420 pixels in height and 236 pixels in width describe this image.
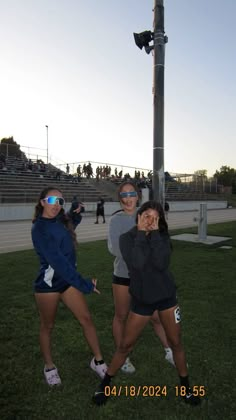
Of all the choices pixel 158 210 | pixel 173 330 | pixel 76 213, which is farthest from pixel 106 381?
pixel 76 213

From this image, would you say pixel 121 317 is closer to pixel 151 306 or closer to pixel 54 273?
pixel 151 306

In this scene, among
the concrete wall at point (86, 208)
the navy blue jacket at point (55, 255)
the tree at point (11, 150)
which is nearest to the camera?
the navy blue jacket at point (55, 255)

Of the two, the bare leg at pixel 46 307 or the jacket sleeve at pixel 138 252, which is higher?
the jacket sleeve at pixel 138 252

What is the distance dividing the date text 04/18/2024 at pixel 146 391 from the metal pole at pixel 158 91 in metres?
4.10

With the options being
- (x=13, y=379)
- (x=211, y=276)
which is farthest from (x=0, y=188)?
(x=13, y=379)

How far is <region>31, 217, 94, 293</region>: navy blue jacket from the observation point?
3.10 m

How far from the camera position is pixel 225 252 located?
10531mm

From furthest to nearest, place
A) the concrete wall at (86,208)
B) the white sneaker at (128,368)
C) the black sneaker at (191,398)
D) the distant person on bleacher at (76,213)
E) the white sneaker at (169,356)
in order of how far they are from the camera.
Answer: the concrete wall at (86,208), the distant person on bleacher at (76,213), the white sneaker at (169,356), the white sneaker at (128,368), the black sneaker at (191,398)

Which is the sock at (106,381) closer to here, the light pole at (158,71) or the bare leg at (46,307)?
the bare leg at (46,307)

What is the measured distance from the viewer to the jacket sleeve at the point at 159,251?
8.96 ft

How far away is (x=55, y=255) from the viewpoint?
10.2ft

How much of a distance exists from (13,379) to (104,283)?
368cm

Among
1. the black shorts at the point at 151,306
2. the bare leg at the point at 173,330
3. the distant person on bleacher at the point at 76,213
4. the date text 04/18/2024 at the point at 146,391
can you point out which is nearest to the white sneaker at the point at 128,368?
the date text 04/18/2024 at the point at 146,391

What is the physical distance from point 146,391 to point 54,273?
1.31m
